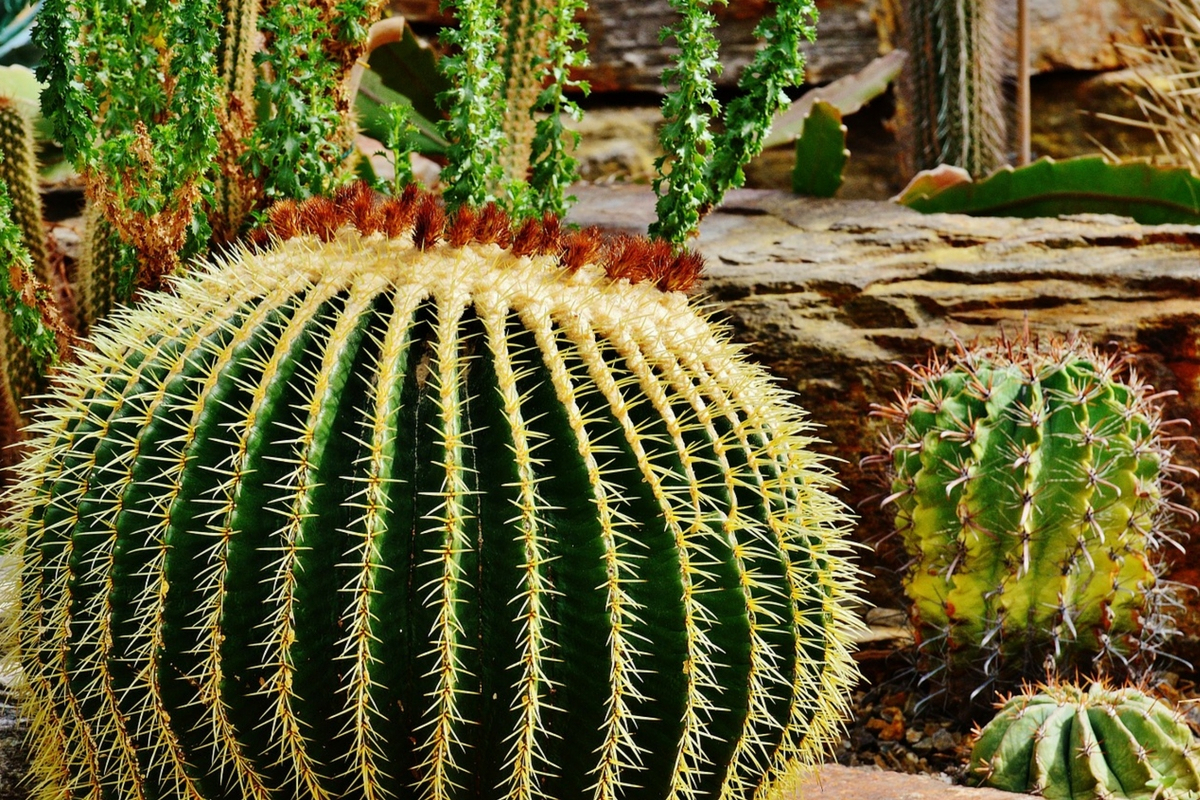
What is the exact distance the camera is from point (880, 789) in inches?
85.6

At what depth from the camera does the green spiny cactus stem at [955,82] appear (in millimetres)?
5141

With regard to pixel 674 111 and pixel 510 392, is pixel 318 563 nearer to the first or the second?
pixel 510 392

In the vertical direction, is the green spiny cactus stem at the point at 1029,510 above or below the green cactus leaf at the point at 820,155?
below

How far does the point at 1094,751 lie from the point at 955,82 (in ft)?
11.8

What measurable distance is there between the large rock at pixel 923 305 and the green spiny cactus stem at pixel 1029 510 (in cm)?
37

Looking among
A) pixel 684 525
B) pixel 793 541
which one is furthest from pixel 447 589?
pixel 793 541

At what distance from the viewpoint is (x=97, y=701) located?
5.64 feet

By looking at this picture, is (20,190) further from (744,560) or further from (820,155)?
(820,155)

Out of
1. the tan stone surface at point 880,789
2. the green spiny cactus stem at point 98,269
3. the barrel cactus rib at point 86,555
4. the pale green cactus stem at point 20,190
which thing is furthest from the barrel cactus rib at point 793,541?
the pale green cactus stem at point 20,190

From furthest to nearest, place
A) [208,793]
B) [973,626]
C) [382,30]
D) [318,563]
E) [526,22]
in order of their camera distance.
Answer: [382,30], [526,22], [973,626], [208,793], [318,563]

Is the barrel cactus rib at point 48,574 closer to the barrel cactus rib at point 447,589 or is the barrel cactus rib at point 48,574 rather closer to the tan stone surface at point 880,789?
the barrel cactus rib at point 447,589

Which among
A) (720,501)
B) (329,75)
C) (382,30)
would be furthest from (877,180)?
(720,501)

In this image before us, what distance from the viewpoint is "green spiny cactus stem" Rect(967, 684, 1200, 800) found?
7.14 feet

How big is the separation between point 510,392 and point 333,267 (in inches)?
13.7
